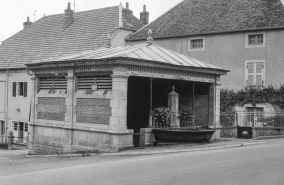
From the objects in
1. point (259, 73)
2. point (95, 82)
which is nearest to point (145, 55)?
point (95, 82)

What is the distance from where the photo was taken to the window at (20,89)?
3309 cm

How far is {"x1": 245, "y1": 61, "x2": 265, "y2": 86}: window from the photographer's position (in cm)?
2744

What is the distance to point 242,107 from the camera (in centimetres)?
2834

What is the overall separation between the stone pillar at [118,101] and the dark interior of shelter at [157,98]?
149 inches

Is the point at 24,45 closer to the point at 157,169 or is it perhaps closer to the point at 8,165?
the point at 8,165

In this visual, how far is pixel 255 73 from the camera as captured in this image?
27.7 metres

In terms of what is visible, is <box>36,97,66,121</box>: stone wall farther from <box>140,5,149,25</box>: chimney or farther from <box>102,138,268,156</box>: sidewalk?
<box>140,5,149,25</box>: chimney

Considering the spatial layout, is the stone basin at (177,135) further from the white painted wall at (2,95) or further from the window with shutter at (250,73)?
the white painted wall at (2,95)

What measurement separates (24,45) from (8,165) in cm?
2419

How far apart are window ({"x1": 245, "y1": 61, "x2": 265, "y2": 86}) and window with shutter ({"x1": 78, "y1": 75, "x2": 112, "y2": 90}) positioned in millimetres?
15050

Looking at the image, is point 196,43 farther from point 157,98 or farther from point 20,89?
point 20,89

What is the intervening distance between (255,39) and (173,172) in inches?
760

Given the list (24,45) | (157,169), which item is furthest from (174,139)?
(24,45)

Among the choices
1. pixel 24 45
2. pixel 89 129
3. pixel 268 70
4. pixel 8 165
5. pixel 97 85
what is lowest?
pixel 8 165
